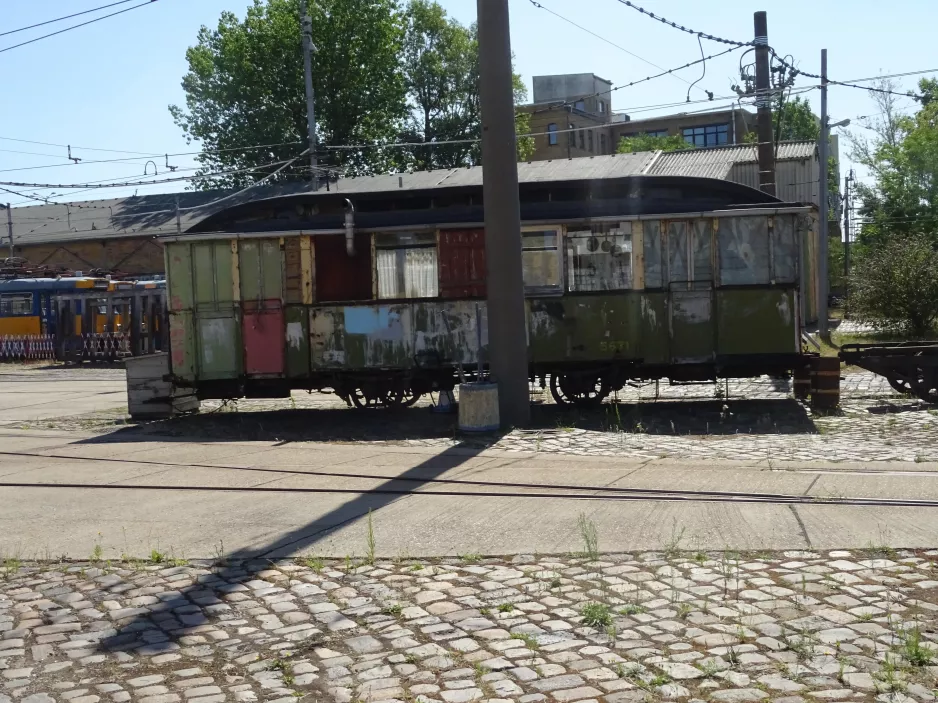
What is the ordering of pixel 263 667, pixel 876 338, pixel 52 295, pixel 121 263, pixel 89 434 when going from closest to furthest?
pixel 263 667
pixel 89 434
pixel 876 338
pixel 52 295
pixel 121 263

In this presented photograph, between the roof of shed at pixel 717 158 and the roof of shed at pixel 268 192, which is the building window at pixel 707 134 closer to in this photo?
the roof of shed at pixel 717 158

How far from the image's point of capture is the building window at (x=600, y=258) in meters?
15.2

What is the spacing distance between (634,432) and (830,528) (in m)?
5.83

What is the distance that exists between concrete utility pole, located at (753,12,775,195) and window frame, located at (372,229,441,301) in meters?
9.69

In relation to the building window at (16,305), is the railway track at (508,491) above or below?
below

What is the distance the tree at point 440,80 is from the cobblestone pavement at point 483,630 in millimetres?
55139

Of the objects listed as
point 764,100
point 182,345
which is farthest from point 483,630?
point 764,100

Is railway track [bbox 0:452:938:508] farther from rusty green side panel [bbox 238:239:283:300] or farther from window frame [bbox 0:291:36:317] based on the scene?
window frame [bbox 0:291:36:317]

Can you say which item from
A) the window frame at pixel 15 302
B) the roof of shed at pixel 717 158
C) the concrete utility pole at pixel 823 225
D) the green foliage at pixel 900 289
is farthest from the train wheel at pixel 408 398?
the roof of shed at pixel 717 158

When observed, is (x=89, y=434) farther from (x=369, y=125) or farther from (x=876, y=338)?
(x=369, y=125)

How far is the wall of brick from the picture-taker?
2093 inches

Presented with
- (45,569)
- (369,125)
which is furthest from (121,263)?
(45,569)

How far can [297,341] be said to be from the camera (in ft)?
52.3

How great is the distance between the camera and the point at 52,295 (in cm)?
→ 3656
